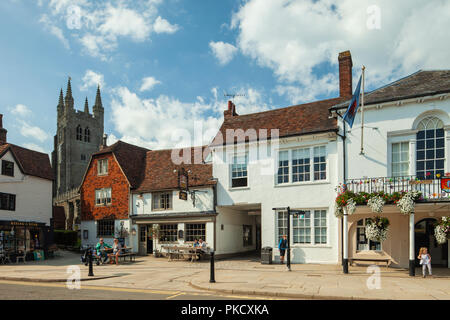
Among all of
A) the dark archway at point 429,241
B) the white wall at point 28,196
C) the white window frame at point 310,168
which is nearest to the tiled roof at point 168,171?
the white window frame at point 310,168

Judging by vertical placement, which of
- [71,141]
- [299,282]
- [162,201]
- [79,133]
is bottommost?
[299,282]

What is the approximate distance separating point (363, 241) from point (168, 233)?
41.8 ft

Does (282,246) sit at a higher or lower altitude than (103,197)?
lower

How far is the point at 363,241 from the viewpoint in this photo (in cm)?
1838

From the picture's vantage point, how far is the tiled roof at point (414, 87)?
1691cm

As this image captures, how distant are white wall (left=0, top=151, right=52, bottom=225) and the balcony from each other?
21447 mm

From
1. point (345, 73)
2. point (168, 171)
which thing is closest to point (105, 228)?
point (168, 171)

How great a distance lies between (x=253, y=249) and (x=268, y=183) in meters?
8.60

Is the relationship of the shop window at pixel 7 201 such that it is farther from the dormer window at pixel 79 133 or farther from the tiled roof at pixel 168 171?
the dormer window at pixel 79 133

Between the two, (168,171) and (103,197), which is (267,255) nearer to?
(168,171)

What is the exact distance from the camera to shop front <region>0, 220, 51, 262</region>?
76.8 ft

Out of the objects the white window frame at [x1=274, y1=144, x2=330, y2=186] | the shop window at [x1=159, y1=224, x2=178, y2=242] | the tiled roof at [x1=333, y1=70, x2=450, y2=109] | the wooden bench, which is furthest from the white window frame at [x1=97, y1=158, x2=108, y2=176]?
the wooden bench

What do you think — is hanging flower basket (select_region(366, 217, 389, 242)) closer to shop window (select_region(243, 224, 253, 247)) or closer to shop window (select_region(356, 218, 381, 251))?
shop window (select_region(356, 218, 381, 251))
